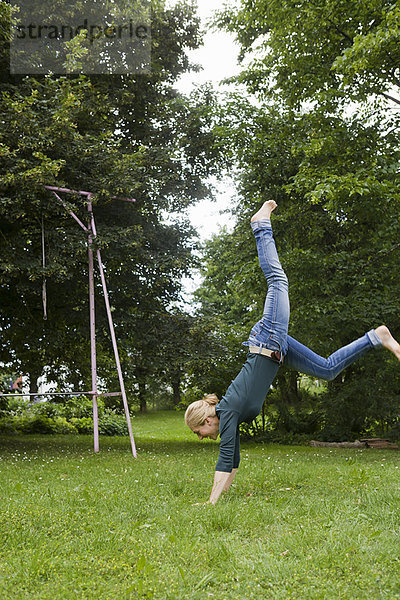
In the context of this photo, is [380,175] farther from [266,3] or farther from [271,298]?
[271,298]

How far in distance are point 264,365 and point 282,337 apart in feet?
0.92

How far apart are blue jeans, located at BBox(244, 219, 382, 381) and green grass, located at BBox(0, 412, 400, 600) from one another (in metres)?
1.12

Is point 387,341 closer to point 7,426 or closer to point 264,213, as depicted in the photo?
point 264,213

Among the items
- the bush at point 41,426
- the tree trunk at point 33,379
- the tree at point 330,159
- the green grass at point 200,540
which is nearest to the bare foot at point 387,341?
the green grass at point 200,540

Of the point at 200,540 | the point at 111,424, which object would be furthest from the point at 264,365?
the point at 111,424

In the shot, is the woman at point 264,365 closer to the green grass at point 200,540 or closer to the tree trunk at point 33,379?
the green grass at point 200,540

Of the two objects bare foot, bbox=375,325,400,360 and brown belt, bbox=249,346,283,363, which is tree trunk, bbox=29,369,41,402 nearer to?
brown belt, bbox=249,346,283,363

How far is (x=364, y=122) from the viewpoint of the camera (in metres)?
12.6

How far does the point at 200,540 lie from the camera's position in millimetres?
3529

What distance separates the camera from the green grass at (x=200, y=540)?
112 inches

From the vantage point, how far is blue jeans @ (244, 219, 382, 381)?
4.63 metres

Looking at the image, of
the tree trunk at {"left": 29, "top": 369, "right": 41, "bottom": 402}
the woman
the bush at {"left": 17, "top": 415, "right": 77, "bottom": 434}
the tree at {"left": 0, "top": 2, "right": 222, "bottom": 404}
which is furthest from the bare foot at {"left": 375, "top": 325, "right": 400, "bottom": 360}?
the bush at {"left": 17, "top": 415, "right": 77, "bottom": 434}

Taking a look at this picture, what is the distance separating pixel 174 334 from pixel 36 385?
518cm

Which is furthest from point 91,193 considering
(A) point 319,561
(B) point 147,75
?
(A) point 319,561
